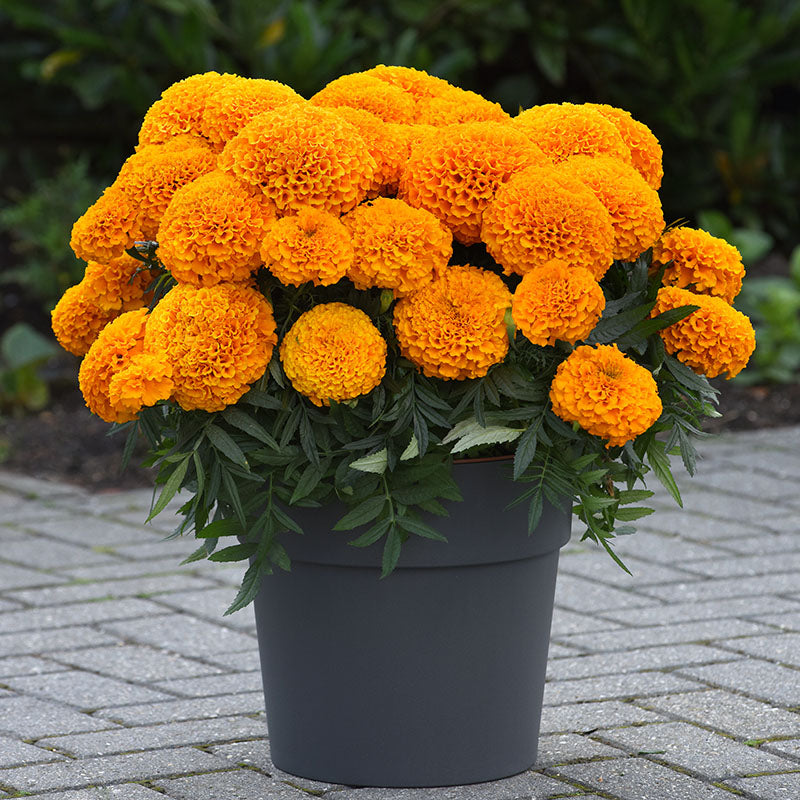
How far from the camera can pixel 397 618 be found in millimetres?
2182

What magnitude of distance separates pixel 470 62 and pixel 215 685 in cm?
324

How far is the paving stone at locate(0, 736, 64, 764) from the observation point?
2.41 meters

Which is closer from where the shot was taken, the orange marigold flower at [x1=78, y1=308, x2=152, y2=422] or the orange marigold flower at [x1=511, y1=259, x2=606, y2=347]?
the orange marigold flower at [x1=511, y1=259, x2=606, y2=347]

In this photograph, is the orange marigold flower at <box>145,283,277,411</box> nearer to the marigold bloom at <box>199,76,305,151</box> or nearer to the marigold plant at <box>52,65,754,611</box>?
the marigold plant at <box>52,65,754,611</box>

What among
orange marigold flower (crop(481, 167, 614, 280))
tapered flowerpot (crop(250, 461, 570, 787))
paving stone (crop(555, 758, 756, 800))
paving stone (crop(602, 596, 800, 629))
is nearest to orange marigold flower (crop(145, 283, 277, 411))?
tapered flowerpot (crop(250, 461, 570, 787))

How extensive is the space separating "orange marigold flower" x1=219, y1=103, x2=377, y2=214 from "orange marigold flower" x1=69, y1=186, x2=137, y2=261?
0.21m

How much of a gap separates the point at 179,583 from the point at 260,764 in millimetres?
1172

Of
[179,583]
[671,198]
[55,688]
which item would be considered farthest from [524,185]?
[671,198]

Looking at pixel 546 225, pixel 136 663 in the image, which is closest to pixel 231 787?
pixel 136 663

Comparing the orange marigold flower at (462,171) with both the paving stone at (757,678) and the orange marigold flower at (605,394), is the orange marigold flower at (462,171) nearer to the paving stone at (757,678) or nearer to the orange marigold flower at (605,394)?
the orange marigold flower at (605,394)

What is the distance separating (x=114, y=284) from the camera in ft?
7.63

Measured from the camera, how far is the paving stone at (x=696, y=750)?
2326 mm

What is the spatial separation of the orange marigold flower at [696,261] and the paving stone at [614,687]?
90cm

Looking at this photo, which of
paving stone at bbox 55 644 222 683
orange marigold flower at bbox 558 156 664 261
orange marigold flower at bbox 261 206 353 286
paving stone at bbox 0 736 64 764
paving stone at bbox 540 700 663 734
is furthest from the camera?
paving stone at bbox 55 644 222 683
